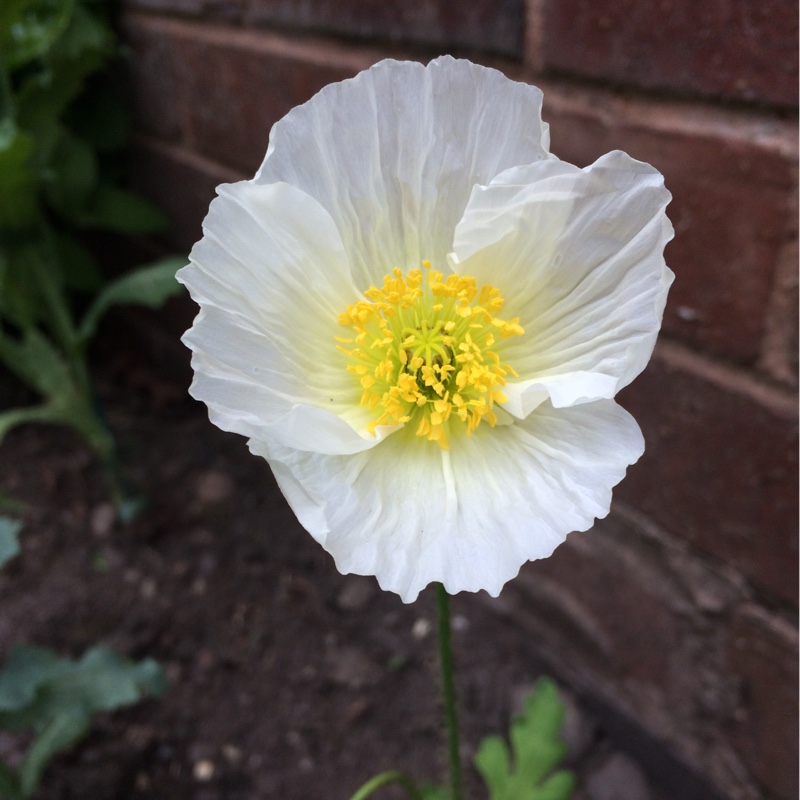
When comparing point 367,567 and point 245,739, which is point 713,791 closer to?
point 245,739

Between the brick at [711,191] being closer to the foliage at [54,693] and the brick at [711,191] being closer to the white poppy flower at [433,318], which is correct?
the white poppy flower at [433,318]

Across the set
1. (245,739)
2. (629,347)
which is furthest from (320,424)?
(245,739)

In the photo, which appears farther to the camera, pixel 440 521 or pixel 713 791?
pixel 713 791

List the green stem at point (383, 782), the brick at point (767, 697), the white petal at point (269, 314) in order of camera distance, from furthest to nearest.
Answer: the brick at point (767, 697) < the green stem at point (383, 782) < the white petal at point (269, 314)

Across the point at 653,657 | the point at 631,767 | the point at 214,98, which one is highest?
the point at 214,98

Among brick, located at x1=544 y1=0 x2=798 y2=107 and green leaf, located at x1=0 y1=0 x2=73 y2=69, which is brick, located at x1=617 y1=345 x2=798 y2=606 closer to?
brick, located at x1=544 y1=0 x2=798 y2=107

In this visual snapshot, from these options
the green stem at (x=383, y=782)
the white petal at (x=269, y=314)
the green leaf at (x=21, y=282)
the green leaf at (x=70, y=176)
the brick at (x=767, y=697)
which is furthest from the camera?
the green leaf at (x=70, y=176)

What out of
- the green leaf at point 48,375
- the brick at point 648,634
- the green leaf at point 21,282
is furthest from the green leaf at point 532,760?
the green leaf at point 21,282

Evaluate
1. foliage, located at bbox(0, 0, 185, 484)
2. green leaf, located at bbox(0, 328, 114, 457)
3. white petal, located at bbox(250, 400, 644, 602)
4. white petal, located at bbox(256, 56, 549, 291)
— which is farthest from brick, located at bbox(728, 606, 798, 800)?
green leaf, located at bbox(0, 328, 114, 457)

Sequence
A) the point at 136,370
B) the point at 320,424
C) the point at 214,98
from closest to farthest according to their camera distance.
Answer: the point at 320,424 < the point at 214,98 < the point at 136,370
